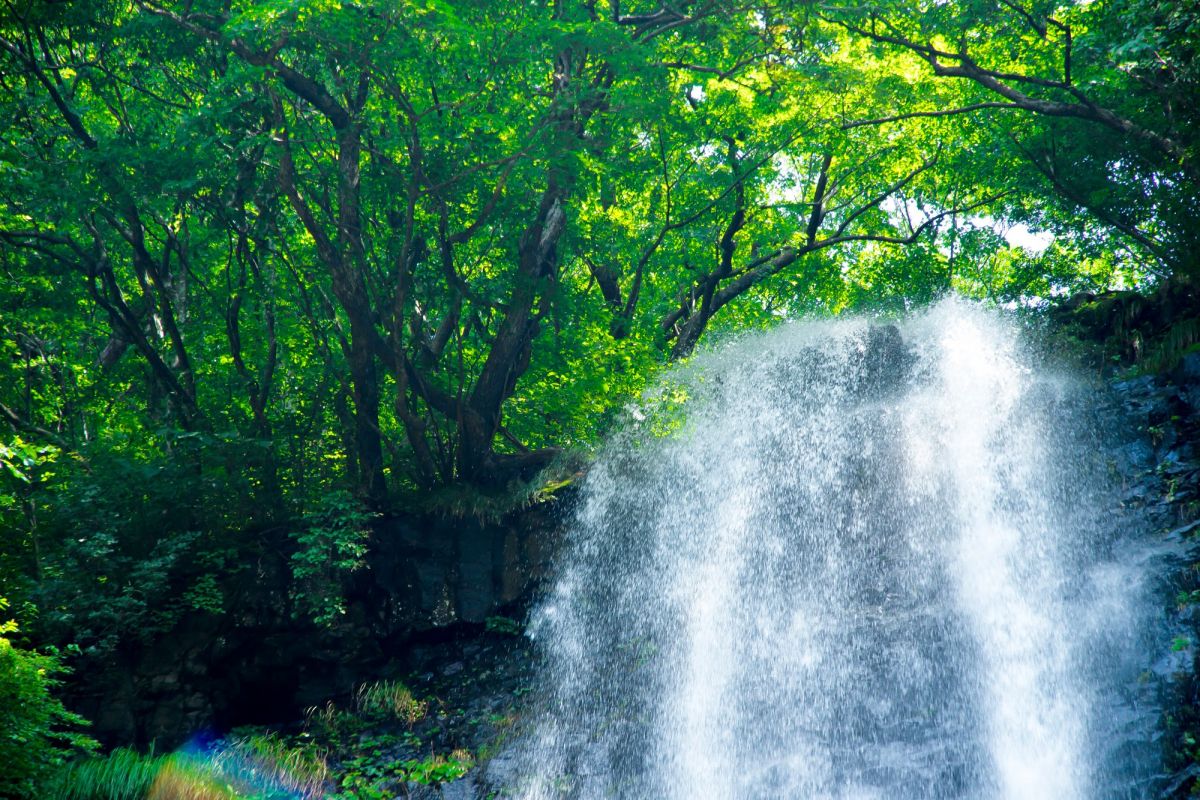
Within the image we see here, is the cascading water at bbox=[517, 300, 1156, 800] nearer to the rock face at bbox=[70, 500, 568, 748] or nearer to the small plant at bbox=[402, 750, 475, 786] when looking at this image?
the small plant at bbox=[402, 750, 475, 786]

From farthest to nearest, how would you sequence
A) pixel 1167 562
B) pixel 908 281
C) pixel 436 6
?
1. pixel 908 281
2. pixel 1167 562
3. pixel 436 6

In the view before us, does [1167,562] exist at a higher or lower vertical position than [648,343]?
lower

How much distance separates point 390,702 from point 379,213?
8.32 metres

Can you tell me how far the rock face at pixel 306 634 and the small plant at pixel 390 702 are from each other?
0.35m

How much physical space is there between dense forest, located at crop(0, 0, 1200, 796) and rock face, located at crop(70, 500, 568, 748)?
11.6 inches

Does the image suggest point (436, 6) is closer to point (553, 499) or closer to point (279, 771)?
point (553, 499)

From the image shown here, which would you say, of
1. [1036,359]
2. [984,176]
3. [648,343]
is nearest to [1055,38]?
[984,176]

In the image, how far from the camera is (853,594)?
12.3m

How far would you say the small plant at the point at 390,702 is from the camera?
12.1 m

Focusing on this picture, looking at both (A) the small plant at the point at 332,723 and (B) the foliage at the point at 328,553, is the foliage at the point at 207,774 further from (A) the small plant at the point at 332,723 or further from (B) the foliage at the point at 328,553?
(B) the foliage at the point at 328,553

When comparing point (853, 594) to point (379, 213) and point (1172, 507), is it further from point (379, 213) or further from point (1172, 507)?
point (379, 213)

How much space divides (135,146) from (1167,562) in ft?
47.3

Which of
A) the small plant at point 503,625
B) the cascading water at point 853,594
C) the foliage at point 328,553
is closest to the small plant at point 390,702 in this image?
the foliage at point 328,553

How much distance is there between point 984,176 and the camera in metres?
17.9
